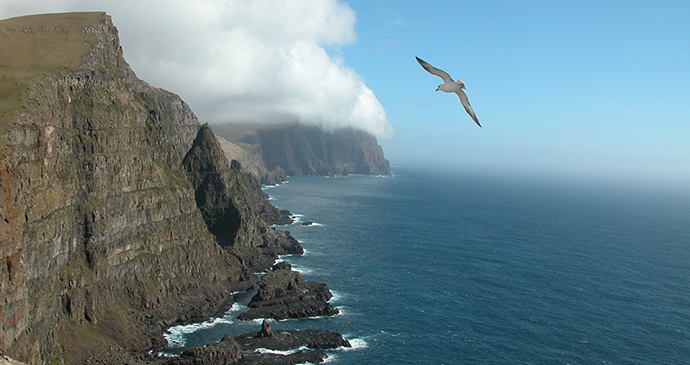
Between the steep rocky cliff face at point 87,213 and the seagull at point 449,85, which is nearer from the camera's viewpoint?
the seagull at point 449,85

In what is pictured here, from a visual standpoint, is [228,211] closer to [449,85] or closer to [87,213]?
[87,213]


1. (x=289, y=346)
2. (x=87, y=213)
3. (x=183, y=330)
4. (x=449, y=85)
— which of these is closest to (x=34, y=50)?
(x=87, y=213)

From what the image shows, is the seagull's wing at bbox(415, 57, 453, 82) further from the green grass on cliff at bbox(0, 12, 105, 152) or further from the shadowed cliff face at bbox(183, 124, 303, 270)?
the shadowed cliff face at bbox(183, 124, 303, 270)

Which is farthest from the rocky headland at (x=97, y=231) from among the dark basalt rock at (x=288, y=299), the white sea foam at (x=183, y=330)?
the white sea foam at (x=183, y=330)

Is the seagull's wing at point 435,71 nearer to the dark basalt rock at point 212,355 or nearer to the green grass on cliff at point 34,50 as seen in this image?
the dark basalt rock at point 212,355

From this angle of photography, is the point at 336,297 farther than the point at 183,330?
Yes

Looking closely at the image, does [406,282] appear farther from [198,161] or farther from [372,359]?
[198,161]
